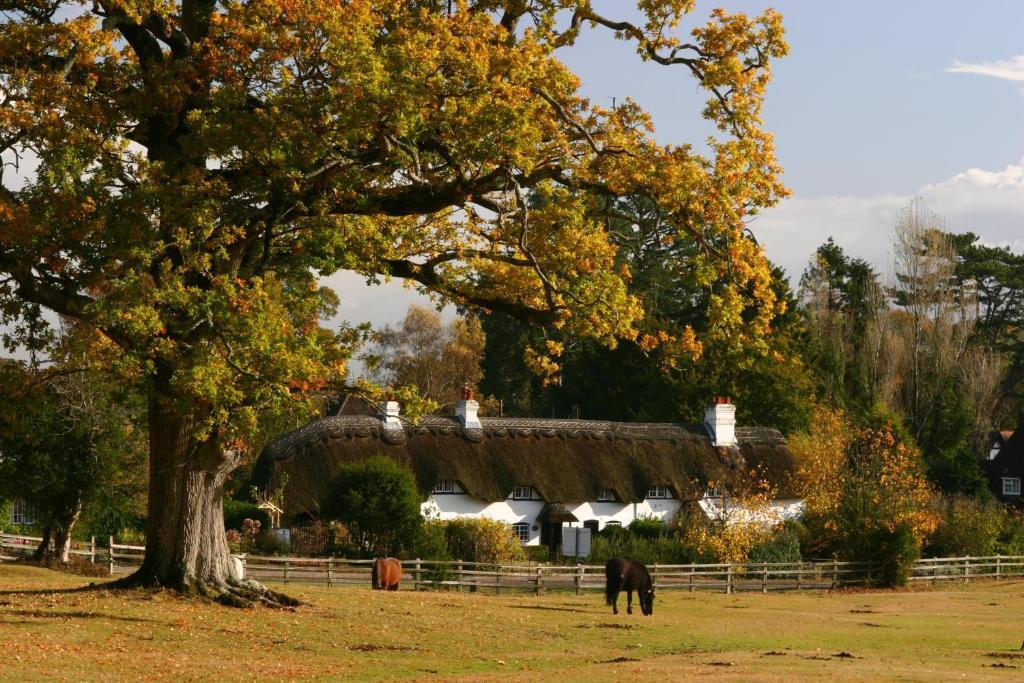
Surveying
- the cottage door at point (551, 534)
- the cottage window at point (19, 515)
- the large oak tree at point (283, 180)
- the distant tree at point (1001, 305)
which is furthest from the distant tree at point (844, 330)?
the large oak tree at point (283, 180)

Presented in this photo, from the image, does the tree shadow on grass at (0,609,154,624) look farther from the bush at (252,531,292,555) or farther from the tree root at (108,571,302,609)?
the bush at (252,531,292,555)

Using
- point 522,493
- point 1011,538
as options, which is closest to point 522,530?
point 522,493

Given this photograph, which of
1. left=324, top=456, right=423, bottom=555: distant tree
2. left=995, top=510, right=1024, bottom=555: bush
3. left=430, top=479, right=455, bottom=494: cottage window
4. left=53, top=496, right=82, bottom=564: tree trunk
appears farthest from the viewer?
left=995, top=510, right=1024, bottom=555: bush

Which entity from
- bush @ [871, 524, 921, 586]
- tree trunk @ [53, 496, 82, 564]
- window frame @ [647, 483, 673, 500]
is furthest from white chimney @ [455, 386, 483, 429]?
tree trunk @ [53, 496, 82, 564]

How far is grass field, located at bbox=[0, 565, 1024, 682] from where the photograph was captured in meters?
20.4

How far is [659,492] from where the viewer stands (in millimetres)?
58844

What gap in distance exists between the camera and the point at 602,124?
986 inches

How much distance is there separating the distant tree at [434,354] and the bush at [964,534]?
37.7 m

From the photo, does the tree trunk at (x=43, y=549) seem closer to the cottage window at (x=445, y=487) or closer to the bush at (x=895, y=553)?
the cottage window at (x=445, y=487)

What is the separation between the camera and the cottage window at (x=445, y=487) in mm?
53953

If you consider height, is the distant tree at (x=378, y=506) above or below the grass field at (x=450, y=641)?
above

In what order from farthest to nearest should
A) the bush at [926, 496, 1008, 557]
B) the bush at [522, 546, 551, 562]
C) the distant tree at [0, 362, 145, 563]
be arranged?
the bush at [926, 496, 1008, 557], the bush at [522, 546, 551, 562], the distant tree at [0, 362, 145, 563]

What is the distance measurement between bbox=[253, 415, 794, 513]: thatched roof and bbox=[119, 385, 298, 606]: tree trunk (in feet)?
76.8

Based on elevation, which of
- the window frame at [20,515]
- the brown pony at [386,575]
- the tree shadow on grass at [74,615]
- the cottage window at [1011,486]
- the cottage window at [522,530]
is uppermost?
the cottage window at [1011,486]
